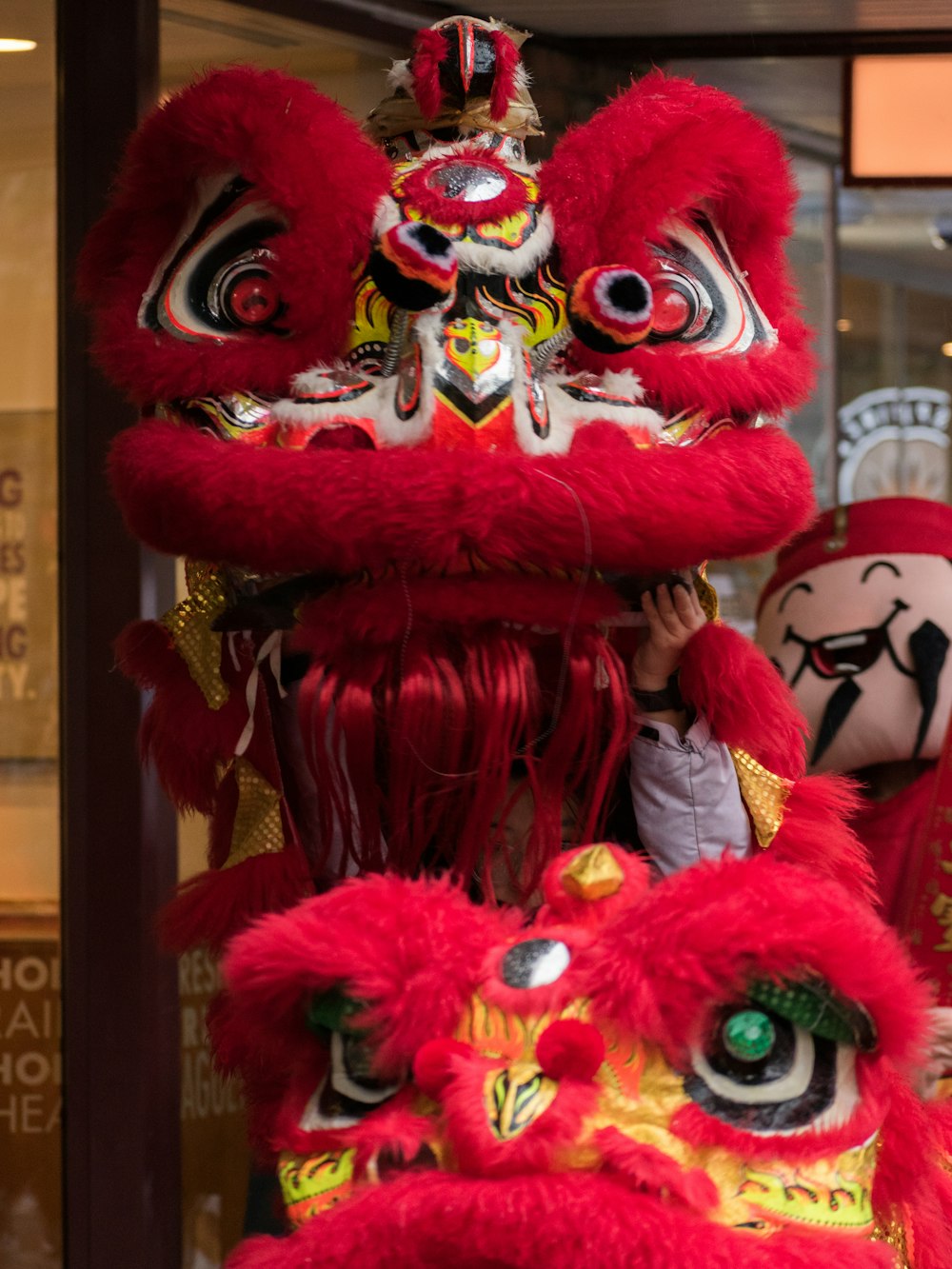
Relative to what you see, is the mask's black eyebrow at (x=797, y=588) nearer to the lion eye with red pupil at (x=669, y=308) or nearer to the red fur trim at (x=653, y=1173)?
the lion eye with red pupil at (x=669, y=308)

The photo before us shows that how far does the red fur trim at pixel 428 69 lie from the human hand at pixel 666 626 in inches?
15.9

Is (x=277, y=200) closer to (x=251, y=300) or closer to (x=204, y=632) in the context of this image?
(x=251, y=300)

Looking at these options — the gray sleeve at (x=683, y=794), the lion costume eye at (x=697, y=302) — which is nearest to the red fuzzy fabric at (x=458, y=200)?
the lion costume eye at (x=697, y=302)

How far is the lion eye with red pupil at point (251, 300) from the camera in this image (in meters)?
1.14

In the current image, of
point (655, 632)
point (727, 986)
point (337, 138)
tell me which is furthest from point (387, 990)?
point (337, 138)


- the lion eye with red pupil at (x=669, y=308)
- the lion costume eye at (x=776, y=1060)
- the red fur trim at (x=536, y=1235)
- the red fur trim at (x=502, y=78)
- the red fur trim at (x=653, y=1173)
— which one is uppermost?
the red fur trim at (x=502, y=78)

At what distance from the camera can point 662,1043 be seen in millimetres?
940

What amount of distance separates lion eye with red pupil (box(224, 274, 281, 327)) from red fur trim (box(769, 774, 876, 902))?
20.3 inches

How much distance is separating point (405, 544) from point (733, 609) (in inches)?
86.8

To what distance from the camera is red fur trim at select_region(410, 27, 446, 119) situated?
1.21 meters

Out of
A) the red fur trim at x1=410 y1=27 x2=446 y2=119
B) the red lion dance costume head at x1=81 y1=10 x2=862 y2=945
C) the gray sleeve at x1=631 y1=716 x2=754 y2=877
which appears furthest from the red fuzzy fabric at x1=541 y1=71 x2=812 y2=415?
the gray sleeve at x1=631 y1=716 x2=754 y2=877

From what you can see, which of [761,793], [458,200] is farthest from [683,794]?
[458,200]

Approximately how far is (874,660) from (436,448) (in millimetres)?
1049

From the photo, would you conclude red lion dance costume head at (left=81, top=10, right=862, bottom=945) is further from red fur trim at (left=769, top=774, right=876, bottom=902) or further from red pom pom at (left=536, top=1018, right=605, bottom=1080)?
red pom pom at (left=536, top=1018, right=605, bottom=1080)
